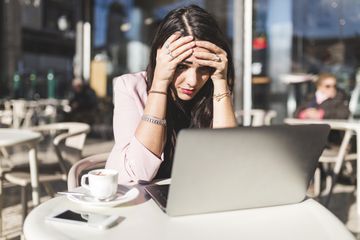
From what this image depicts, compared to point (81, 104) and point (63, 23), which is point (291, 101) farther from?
point (63, 23)

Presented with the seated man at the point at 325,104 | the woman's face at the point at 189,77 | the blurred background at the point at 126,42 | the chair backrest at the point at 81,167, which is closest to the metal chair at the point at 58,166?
the chair backrest at the point at 81,167

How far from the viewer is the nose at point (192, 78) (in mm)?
1389

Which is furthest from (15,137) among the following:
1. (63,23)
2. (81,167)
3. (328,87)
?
(63,23)

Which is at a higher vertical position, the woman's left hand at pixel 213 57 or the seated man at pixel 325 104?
the woman's left hand at pixel 213 57

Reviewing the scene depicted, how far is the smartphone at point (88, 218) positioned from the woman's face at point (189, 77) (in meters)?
0.58

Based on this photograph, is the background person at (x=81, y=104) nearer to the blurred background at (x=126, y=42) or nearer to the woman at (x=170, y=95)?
the blurred background at (x=126, y=42)

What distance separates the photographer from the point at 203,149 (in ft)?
2.74

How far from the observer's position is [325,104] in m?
4.30

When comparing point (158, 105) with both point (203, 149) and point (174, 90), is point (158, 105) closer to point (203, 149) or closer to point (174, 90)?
point (174, 90)

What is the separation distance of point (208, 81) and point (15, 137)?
1316mm

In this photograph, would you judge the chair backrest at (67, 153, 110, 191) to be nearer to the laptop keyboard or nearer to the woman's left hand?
the laptop keyboard

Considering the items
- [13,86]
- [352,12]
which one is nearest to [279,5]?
[352,12]

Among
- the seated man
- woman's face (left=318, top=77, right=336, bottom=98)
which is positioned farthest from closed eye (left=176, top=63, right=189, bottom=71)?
woman's face (left=318, top=77, right=336, bottom=98)

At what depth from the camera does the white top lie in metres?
2.25
